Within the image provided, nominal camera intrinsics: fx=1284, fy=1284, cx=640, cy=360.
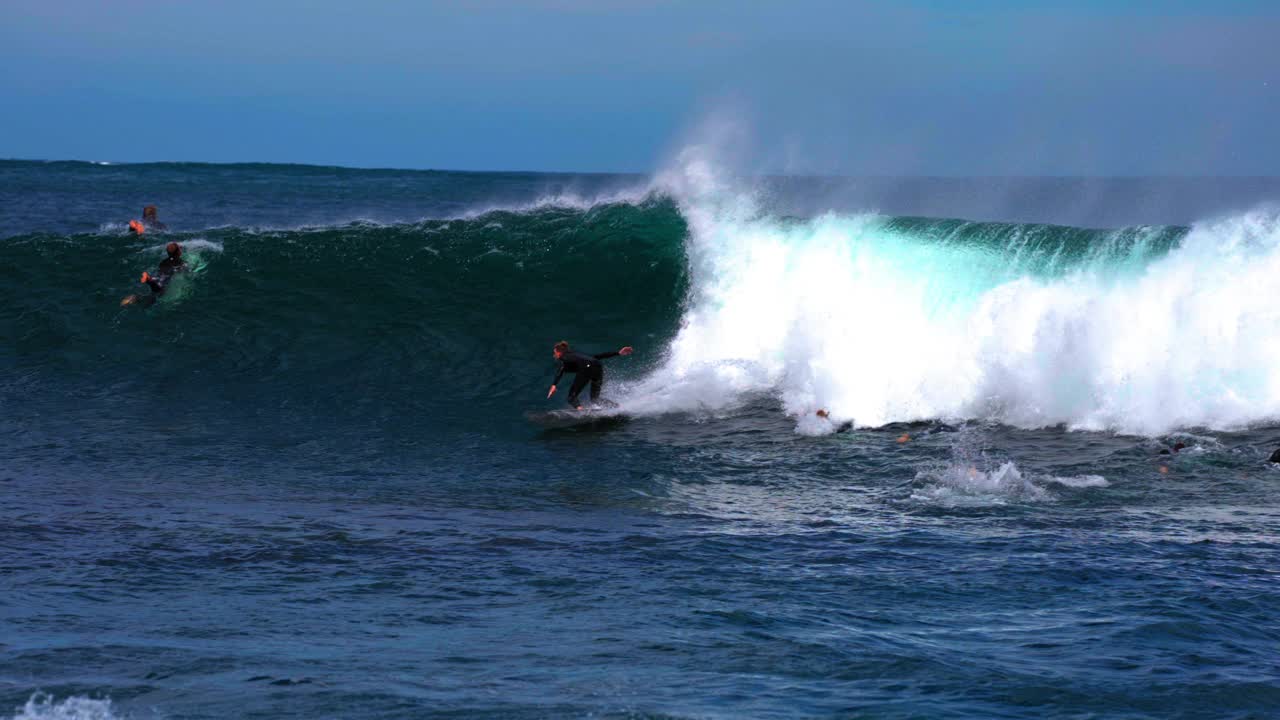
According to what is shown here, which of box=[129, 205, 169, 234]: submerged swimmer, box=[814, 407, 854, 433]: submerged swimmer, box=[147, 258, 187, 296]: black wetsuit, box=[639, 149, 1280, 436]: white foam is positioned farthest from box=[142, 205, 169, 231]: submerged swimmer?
box=[814, 407, 854, 433]: submerged swimmer

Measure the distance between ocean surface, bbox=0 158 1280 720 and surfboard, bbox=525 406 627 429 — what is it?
33 centimetres

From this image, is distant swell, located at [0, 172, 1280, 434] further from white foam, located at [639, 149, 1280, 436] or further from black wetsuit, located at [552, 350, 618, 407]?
black wetsuit, located at [552, 350, 618, 407]

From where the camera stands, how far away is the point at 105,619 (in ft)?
28.3

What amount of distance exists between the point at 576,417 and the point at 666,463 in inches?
110

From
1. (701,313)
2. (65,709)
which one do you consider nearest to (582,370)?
(701,313)

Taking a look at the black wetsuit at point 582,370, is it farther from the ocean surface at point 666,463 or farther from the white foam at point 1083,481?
the white foam at point 1083,481

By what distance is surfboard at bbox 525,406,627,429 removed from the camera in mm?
17312

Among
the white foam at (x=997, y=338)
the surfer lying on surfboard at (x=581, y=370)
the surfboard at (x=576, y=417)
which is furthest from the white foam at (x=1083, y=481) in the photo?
the surfer lying on surfboard at (x=581, y=370)

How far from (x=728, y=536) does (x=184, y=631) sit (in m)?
4.73

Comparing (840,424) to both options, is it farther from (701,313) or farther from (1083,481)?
(701,313)

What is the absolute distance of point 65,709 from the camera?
22.0 feet

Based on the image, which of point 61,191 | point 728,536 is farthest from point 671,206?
point 61,191

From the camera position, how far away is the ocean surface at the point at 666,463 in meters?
7.68

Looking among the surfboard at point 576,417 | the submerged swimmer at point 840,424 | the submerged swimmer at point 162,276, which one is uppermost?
the submerged swimmer at point 162,276
